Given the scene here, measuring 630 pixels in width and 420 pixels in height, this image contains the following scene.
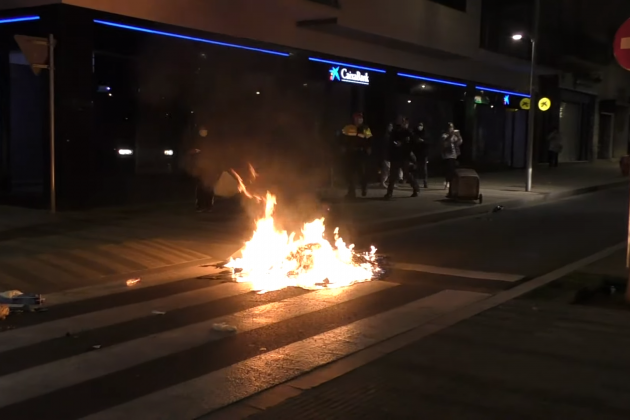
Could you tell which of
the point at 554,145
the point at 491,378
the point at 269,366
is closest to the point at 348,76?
the point at 554,145

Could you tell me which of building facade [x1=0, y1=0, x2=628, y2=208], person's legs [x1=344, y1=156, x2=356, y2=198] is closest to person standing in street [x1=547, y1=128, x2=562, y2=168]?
building facade [x1=0, y1=0, x2=628, y2=208]

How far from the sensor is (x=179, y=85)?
1577cm

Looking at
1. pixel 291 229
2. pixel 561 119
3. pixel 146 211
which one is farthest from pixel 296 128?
pixel 561 119

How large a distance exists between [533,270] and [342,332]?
403 cm

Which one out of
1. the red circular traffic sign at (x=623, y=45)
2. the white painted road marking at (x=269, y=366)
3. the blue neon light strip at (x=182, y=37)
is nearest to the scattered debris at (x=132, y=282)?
the white painted road marking at (x=269, y=366)

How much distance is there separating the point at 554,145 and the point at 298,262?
2546 centimetres

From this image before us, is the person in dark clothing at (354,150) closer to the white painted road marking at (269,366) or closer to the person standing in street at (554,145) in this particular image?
the white painted road marking at (269,366)

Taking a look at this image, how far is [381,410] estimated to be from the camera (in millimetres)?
4516

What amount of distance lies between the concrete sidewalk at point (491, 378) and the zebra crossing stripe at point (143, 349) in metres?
1.33

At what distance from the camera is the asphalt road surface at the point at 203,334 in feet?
15.8

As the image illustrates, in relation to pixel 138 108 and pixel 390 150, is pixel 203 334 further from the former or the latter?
pixel 390 150

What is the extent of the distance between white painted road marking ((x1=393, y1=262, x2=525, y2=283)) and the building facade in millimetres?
4023

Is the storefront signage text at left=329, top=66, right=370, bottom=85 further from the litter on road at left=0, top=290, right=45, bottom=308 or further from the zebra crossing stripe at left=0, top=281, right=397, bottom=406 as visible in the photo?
the litter on road at left=0, top=290, right=45, bottom=308

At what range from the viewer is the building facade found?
1362 cm
